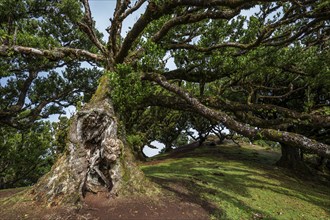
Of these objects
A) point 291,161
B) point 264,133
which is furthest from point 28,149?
point 291,161

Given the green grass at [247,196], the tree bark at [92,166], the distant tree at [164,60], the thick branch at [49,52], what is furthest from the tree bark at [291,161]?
the thick branch at [49,52]

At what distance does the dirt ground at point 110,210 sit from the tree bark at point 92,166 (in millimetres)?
373

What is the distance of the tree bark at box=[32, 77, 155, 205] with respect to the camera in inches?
357

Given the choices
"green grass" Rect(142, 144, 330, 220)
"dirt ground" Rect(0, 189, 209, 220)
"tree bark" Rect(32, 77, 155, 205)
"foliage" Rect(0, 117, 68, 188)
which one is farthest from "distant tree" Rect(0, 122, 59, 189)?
"green grass" Rect(142, 144, 330, 220)

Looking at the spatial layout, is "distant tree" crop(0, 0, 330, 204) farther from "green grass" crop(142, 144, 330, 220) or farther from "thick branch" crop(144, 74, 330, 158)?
"green grass" crop(142, 144, 330, 220)

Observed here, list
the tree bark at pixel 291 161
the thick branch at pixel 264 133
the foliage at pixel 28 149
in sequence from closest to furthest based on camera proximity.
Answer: the thick branch at pixel 264 133 → the foliage at pixel 28 149 → the tree bark at pixel 291 161

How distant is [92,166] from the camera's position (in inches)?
386

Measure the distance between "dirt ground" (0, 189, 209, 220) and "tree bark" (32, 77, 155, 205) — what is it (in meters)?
0.37

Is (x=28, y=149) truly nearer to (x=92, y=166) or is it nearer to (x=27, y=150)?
(x=27, y=150)

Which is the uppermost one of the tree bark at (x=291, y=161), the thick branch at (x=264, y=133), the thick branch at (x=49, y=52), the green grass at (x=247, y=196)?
the thick branch at (x=49, y=52)

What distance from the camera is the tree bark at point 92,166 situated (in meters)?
9.06

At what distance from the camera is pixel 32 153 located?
2022cm

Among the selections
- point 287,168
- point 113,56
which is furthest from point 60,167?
point 287,168

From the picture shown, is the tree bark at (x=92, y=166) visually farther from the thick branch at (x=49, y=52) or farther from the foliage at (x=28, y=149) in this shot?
the foliage at (x=28, y=149)
